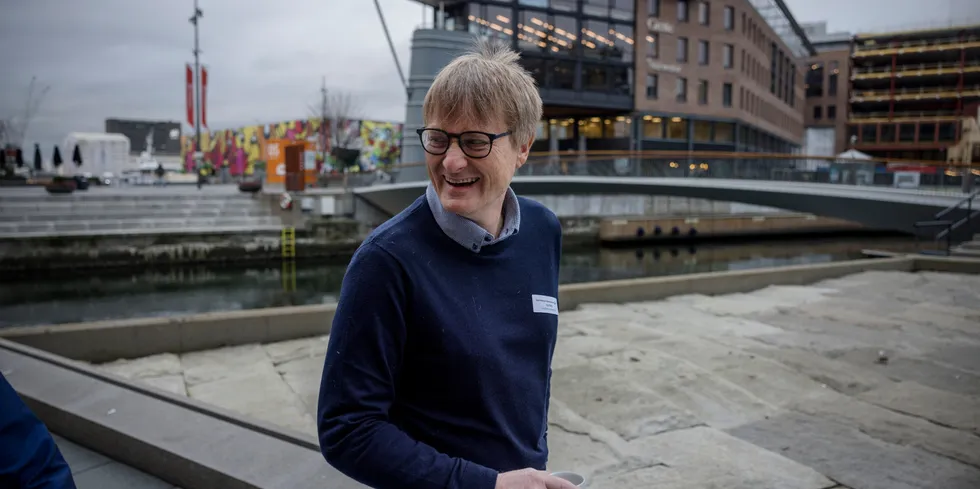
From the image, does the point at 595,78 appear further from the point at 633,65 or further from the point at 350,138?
the point at 350,138

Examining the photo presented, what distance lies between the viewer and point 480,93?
153 cm

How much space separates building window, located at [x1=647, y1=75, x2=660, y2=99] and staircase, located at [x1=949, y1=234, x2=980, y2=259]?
27484mm

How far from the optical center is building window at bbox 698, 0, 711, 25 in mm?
45094

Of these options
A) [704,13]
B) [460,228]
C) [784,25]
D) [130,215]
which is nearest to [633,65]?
[704,13]

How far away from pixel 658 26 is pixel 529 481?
45.2m

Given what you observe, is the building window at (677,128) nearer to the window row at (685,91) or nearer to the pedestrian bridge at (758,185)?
the window row at (685,91)

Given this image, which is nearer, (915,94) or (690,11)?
(690,11)

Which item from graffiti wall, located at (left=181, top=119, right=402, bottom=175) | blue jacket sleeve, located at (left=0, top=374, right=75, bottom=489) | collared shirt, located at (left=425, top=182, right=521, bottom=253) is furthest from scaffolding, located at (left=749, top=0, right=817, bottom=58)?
blue jacket sleeve, located at (left=0, top=374, right=75, bottom=489)

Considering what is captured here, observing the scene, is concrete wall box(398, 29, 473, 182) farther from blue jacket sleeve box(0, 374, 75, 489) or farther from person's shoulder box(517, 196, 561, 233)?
blue jacket sleeve box(0, 374, 75, 489)

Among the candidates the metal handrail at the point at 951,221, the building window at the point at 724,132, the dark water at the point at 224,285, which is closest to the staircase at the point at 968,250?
the metal handrail at the point at 951,221

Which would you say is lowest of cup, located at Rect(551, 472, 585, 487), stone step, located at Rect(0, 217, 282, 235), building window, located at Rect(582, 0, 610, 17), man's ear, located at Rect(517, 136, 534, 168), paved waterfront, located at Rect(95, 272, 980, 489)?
paved waterfront, located at Rect(95, 272, 980, 489)

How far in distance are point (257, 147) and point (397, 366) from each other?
92.7m

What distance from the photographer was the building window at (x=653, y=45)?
42.9 meters

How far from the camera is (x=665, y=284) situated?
1008 centimetres
